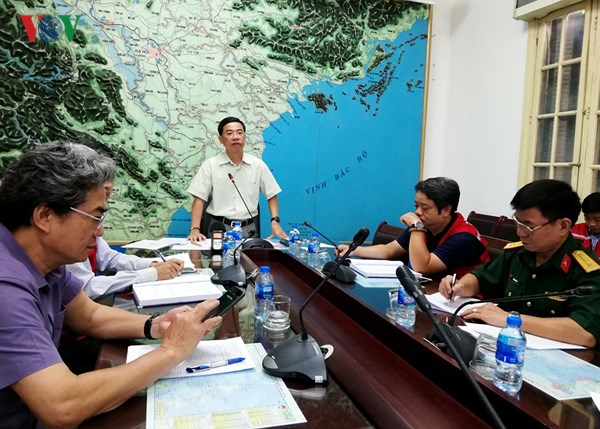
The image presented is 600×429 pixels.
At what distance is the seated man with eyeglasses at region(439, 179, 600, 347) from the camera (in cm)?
126

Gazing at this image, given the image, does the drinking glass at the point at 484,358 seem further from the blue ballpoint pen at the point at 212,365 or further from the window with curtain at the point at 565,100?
the window with curtain at the point at 565,100

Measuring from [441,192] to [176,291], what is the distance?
51.9 inches

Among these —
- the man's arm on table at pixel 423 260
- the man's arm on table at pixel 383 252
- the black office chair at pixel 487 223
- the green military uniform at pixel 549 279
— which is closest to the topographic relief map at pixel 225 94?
the black office chair at pixel 487 223

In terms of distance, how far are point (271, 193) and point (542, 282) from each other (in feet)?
7.49

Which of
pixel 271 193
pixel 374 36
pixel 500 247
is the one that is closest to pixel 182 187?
pixel 271 193

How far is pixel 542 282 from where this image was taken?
5.03 feet

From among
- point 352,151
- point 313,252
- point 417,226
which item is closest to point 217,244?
point 313,252

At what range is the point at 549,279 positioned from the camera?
1515 mm

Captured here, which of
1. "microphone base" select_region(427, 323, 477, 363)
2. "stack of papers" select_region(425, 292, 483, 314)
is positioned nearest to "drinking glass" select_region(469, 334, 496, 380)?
"microphone base" select_region(427, 323, 477, 363)

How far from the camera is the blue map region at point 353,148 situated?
13.1ft

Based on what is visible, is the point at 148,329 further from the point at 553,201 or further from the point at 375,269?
the point at 553,201

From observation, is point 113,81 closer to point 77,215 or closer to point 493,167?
point 77,215

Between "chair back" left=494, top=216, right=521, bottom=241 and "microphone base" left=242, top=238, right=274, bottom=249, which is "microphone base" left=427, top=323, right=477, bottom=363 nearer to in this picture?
"microphone base" left=242, top=238, right=274, bottom=249

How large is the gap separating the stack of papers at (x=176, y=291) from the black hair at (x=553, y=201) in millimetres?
1146
